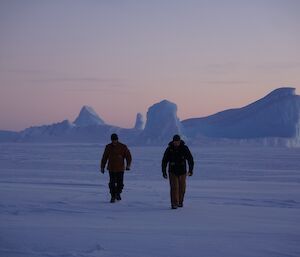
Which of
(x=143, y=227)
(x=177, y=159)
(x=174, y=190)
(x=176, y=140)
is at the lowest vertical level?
(x=143, y=227)

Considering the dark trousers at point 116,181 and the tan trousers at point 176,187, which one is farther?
the dark trousers at point 116,181

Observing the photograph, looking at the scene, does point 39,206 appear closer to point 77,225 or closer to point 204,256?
point 77,225

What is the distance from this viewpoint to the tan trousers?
7.09 meters

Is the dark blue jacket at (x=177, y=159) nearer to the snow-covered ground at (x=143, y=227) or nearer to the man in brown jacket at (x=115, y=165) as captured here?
the snow-covered ground at (x=143, y=227)

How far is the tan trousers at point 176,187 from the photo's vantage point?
23.3 feet

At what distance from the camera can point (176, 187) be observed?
7172mm

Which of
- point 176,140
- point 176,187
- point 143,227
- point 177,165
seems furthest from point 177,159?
point 143,227

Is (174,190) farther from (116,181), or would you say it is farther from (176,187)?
(116,181)

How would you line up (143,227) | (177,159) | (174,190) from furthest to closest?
(177,159), (174,190), (143,227)

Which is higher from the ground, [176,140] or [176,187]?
[176,140]

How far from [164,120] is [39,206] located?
52.3 m

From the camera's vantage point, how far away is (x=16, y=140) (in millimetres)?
93625

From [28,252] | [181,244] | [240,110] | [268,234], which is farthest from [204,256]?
[240,110]

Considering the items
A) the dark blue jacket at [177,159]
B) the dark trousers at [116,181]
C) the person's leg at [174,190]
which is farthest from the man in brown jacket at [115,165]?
the person's leg at [174,190]
